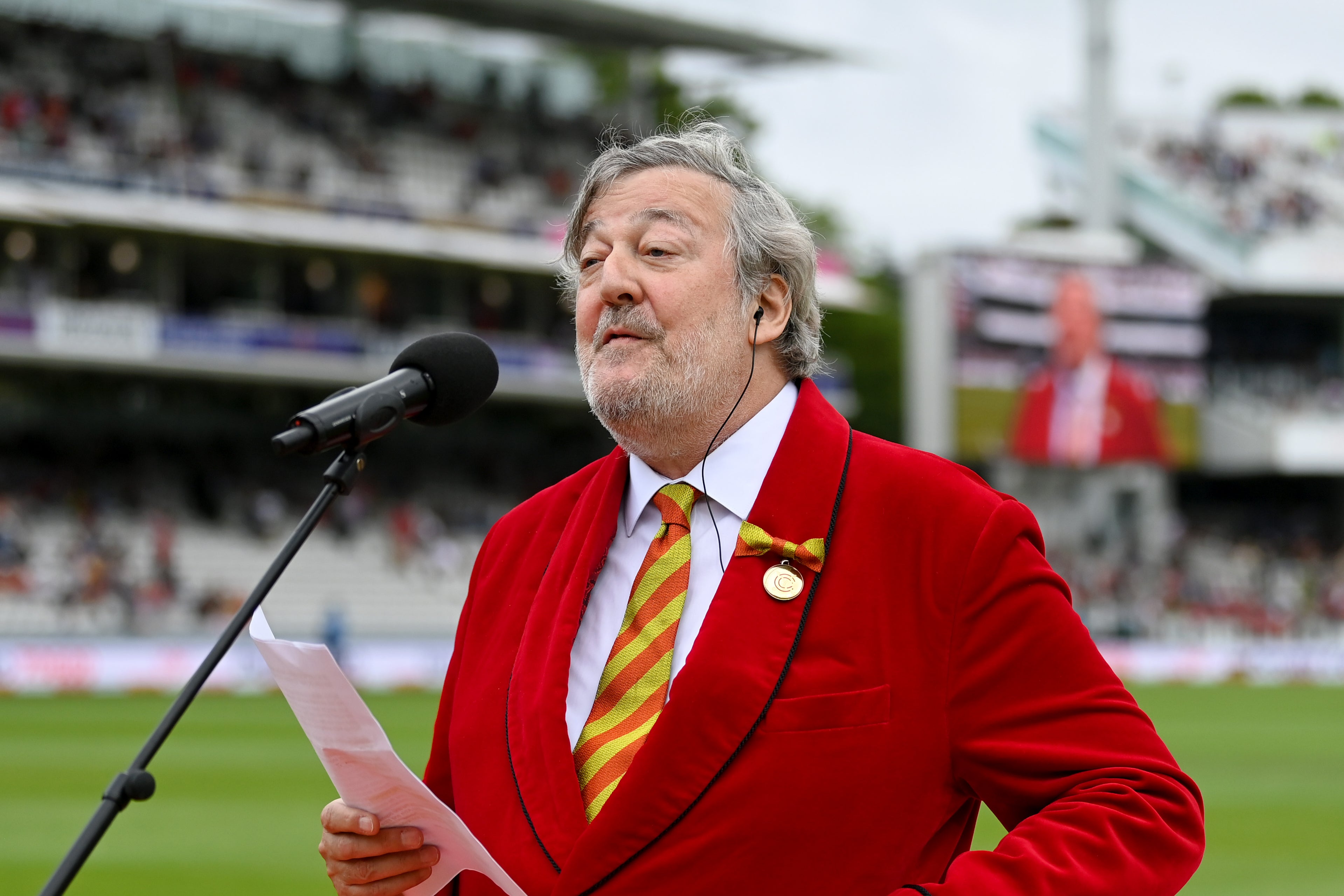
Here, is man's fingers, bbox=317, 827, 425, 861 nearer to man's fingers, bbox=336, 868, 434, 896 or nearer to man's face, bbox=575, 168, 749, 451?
man's fingers, bbox=336, 868, 434, 896

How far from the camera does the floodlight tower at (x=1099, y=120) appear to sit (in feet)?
134

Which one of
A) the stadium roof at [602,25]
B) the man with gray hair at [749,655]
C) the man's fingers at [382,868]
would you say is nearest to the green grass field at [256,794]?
the man's fingers at [382,868]

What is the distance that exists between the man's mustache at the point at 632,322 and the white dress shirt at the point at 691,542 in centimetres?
25

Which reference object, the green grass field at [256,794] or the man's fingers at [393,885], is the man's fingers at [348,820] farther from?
the green grass field at [256,794]

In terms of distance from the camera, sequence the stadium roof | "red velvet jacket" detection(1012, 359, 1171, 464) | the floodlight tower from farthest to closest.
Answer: the floodlight tower, the stadium roof, "red velvet jacket" detection(1012, 359, 1171, 464)

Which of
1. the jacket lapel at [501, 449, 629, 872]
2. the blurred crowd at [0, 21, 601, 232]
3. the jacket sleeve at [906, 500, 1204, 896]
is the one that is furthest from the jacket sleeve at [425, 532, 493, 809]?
the blurred crowd at [0, 21, 601, 232]

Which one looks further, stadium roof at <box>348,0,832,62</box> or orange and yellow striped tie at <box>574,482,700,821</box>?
stadium roof at <box>348,0,832,62</box>

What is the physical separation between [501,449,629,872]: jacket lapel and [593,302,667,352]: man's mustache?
11.4 inches

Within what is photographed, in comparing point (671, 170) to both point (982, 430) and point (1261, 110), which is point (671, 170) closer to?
point (982, 430)

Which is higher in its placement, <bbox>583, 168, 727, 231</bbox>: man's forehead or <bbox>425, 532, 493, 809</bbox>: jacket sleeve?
<bbox>583, 168, 727, 231</bbox>: man's forehead

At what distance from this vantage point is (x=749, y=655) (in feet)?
8.91

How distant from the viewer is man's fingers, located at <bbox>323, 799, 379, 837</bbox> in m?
2.84

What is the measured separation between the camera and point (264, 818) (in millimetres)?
12109

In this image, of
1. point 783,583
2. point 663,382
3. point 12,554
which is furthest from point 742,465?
point 12,554
